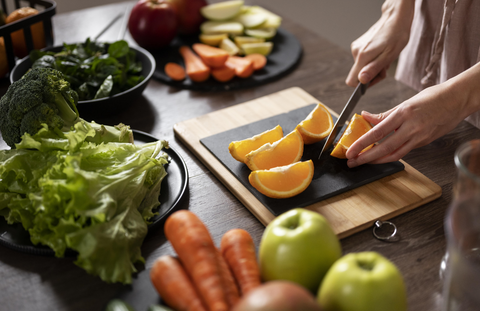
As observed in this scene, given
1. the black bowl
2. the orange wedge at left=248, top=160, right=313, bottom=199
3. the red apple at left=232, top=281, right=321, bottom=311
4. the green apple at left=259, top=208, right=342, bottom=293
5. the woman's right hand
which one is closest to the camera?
the red apple at left=232, top=281, right=321, bottom=311

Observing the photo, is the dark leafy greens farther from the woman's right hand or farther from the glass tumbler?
the glass tumbler

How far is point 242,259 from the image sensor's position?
941 millimetres

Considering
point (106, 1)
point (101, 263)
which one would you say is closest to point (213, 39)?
point (101, 263)

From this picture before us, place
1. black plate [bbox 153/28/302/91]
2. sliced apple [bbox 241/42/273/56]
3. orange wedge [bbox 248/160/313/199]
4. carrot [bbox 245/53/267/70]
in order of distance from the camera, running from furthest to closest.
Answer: sliced apple [bbox 241/42/273/56], carrot [bbox 245/53/267/70], black plate [bbox 153/28/302/91], orange wedge [bbox 248/160/313/199]

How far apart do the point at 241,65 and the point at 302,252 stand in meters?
1.37

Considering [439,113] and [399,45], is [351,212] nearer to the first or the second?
[439,113]

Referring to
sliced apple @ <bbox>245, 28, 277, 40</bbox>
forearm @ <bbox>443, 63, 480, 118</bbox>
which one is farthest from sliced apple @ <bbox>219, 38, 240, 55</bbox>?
forearm @ <bbox>443, 63, 480, 118</bbox>

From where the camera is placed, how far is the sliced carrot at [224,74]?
6.61 feet

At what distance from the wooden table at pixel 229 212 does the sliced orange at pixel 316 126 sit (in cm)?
29

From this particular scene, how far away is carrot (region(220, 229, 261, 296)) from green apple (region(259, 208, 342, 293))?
0.13 ft

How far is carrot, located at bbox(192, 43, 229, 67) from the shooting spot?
2.01 meters

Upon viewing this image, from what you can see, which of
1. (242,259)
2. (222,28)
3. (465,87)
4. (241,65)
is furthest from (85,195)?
(222,28)

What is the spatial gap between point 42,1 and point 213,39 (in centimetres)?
88

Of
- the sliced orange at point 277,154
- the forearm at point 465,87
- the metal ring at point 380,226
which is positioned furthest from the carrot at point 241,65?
the metal ring at point 380,226
